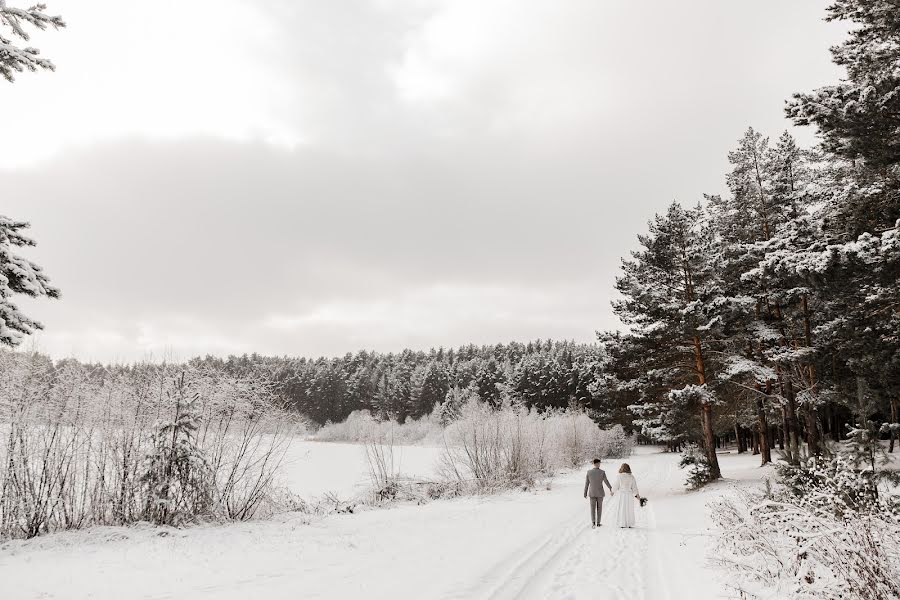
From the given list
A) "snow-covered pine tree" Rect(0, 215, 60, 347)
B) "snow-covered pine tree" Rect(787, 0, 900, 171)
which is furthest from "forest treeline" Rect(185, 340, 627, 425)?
"snow-covered pine tree" Rect(0, 215, 60, 347)

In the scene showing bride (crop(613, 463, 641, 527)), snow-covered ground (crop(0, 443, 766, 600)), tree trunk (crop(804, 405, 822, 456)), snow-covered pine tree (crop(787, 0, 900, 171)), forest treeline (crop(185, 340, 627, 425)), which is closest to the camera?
snow-covered ground (crop(0, 443, 766, 600))

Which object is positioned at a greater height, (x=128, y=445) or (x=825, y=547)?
(x=128, y=445)

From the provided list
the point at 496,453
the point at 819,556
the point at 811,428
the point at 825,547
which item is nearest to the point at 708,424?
the point at 811,428

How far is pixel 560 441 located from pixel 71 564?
3560 centimetres

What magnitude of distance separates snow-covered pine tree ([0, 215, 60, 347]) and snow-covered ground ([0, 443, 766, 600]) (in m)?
3.96

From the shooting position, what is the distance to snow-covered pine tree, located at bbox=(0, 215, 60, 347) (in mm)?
6223

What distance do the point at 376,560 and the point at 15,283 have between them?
283 inches

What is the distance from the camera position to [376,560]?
381 inches

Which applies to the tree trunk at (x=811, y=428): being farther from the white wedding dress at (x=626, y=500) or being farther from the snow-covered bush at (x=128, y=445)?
the snow-covered bush at (x=128, y=445)

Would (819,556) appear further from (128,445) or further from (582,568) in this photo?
(128,445)

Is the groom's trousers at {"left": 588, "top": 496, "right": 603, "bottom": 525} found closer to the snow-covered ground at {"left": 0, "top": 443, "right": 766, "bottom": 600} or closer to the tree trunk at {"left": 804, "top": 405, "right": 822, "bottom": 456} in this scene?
the snow-covered ground at {"left": 0, "top": 443, "right": 766, "bottom": 600}

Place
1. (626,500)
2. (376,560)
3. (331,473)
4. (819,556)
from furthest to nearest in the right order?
(331,473) < (626,500) < (376,560) < (819,556)

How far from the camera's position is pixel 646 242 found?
24047 mm

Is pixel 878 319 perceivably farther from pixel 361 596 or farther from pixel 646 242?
pixel 361 596
